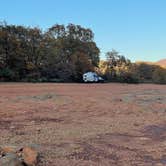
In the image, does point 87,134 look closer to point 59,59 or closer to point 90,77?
point 90,77

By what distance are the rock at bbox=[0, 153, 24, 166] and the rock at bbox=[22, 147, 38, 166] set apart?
0.45ft

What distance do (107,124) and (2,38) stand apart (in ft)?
81.8

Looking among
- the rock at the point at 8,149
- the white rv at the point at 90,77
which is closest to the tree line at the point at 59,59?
the white rv at the point at 90,77

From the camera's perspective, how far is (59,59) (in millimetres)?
34781

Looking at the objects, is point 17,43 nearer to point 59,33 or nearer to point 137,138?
point 59,33

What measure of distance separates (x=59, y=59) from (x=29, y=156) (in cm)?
3004

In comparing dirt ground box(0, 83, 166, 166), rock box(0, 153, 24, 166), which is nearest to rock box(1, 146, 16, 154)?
rock box(0, 153, 24, 166)

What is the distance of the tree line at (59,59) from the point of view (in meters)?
32.0

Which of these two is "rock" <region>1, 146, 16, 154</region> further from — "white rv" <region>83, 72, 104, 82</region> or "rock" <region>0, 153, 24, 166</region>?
"white rv" <region>83, 72, 104, 82</region>

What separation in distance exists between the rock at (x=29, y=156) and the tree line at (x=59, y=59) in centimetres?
2560

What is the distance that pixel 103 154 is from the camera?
577 cm

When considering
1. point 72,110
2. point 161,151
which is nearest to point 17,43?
point 72,110

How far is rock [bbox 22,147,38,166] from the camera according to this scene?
487 centimetres

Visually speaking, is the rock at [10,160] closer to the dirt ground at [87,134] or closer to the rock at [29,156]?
the rock at [29,156]
